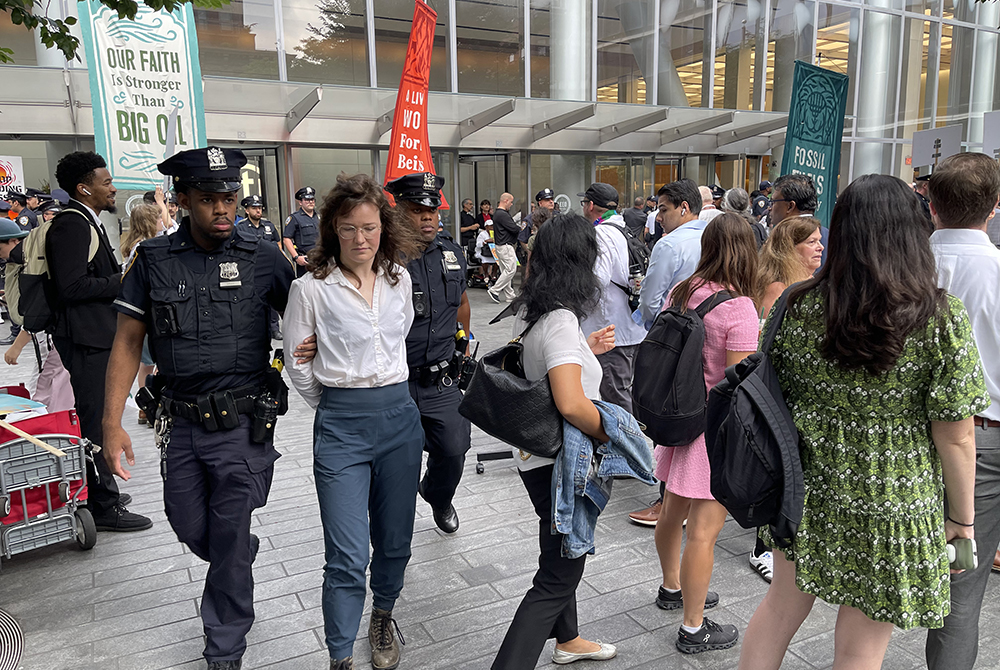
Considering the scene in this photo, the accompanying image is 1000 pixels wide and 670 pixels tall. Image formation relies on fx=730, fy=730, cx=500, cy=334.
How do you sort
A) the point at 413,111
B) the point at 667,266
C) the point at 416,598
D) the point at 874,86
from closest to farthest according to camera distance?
the point at 416,598
the point at 667,266
the point at 413,111
the point at 874,86

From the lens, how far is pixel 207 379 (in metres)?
2.94

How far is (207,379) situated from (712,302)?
2152 mm

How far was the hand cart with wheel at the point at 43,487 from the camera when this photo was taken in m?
3.78

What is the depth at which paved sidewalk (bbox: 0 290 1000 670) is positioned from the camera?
10.1 feet

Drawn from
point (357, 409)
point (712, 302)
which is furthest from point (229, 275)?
point (712, 302)

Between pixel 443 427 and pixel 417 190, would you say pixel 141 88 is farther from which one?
pixel 443 427

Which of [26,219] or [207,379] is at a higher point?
[26,219]

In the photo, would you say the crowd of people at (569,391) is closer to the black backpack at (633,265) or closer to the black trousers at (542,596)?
the black trousers at (542,596)

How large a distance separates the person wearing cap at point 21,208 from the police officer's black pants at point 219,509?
9.67 metres

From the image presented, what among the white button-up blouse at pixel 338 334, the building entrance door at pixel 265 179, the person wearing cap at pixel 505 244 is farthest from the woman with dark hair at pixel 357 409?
the building entrance door at pixel 265 179

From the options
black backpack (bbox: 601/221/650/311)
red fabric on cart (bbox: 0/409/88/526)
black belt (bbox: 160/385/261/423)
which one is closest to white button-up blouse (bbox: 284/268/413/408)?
black belt (bbox: 160/385/261/423)

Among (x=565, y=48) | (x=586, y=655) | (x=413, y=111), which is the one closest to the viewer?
(x=586, y=655)

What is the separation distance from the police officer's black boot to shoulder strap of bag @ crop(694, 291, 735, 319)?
1.86 metres

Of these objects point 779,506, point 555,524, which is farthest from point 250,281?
point 779,506
